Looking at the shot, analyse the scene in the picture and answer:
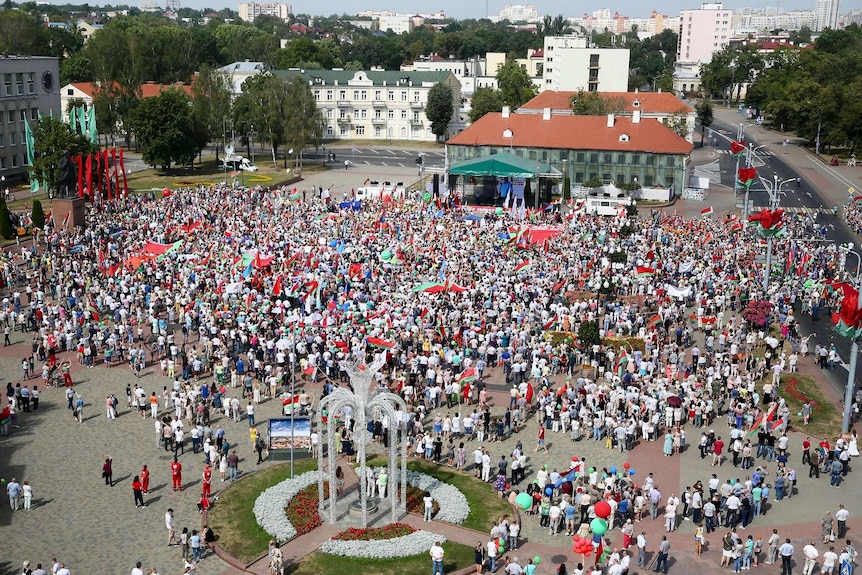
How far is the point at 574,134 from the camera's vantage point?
7625 centimetres

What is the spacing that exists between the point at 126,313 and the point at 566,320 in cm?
1952

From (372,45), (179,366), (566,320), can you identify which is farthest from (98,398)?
(372,45)

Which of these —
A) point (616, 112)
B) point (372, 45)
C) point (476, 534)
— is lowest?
point (476, 534)

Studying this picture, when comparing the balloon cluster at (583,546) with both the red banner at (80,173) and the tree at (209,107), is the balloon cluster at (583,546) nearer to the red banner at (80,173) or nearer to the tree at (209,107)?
the red banner at (80,173)

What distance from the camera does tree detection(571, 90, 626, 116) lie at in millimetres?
98438

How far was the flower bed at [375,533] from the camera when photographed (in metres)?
23.5

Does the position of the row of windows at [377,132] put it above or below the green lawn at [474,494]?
above

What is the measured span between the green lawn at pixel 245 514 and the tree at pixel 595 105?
77.7m

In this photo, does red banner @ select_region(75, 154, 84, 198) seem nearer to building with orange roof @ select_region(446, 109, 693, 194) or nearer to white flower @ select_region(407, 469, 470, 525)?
building with orange roof @ select_region(446, 109, 693, 194)

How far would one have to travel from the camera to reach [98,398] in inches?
1292

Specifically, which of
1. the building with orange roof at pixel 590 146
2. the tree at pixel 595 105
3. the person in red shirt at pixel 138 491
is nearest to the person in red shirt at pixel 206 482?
the person in red shirt at pixel 138 491

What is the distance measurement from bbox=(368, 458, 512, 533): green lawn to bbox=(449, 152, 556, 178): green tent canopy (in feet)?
134

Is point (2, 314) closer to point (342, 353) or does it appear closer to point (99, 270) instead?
point (99, 270)

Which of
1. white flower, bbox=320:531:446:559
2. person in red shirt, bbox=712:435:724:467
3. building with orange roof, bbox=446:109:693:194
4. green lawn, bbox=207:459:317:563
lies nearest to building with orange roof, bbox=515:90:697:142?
building with orange roof, bbox=446:109:693:194
